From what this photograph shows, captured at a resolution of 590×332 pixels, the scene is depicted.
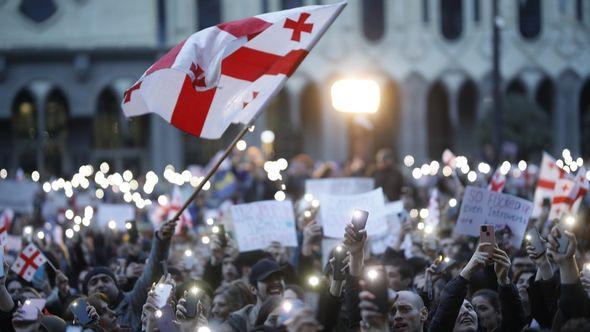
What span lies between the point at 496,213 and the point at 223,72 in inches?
108

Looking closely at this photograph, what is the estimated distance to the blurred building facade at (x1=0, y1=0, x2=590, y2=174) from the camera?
129ft

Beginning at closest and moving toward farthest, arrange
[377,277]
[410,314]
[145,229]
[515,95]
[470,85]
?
[377,277] → [410,314] → [145,229] → [515,95] → [470,85]

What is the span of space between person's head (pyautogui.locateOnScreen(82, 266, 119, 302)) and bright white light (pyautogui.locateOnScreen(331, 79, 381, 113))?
Result: 1075cm

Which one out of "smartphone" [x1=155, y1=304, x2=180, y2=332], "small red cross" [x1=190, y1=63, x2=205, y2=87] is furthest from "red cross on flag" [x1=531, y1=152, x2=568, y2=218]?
"smartphone" [x1=155, y1=304, x2=180, y2=332]

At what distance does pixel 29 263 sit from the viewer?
34.8ft

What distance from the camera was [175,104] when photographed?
8.82m

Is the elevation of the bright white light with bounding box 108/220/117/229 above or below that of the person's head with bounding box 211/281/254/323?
below

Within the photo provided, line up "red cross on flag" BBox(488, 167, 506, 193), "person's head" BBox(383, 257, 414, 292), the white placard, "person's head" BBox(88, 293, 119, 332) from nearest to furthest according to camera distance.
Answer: "person's head" BBox(88, 293, 119, 332) < "person's head" BBox(383, 257, 414, 292) < "red cross on flag" BBox(488, 167, 506, 193) < the white placard

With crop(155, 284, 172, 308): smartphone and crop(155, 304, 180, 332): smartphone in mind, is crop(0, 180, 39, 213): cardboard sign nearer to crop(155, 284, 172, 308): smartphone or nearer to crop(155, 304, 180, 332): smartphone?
crop(155, 284, 172, 308): smartphone

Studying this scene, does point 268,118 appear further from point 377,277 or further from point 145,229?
point 377,277

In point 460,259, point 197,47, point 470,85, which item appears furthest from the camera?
point 470,85

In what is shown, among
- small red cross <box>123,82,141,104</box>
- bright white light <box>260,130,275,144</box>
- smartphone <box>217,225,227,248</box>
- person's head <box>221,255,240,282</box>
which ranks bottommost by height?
bright white light <box>260,130,275,144</box>

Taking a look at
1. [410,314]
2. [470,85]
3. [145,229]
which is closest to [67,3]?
[470,85]

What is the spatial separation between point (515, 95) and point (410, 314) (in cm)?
3296
